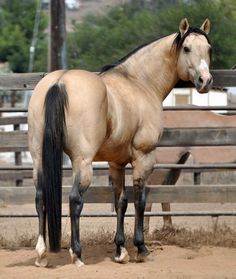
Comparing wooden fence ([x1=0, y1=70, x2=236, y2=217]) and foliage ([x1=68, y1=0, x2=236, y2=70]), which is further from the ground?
foliage ([x1=68, y1=0, x2=236, y2=70])

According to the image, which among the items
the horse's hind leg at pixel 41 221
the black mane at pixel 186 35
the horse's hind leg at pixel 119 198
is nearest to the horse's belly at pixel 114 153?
the horse's hind leg at pixel 119 198

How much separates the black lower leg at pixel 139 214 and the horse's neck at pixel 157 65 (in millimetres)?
941

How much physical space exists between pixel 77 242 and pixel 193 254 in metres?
1.41

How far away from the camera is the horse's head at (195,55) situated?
26.4 ft

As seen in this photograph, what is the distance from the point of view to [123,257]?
807cm

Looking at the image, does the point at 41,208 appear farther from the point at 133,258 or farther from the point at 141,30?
the point at 141,30

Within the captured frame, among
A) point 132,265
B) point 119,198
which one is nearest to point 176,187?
A: point 119,198

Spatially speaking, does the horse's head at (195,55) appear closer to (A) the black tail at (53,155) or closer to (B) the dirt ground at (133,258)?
(A) the black tail at (53,155)

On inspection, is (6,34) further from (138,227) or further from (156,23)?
(138,227)

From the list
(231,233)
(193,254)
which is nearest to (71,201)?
(193,254)

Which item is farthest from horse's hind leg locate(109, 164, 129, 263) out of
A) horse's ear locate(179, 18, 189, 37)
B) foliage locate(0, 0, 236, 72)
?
foliage locate(0, 0, 236, 72)

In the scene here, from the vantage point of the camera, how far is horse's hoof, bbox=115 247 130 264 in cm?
805

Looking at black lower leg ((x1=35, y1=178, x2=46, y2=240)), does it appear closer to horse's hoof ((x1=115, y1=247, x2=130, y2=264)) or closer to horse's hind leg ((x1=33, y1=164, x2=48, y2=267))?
horse's hind leg ((x1=33, y1=164, x2=48, y2=267))

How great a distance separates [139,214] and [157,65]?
4.89ft
